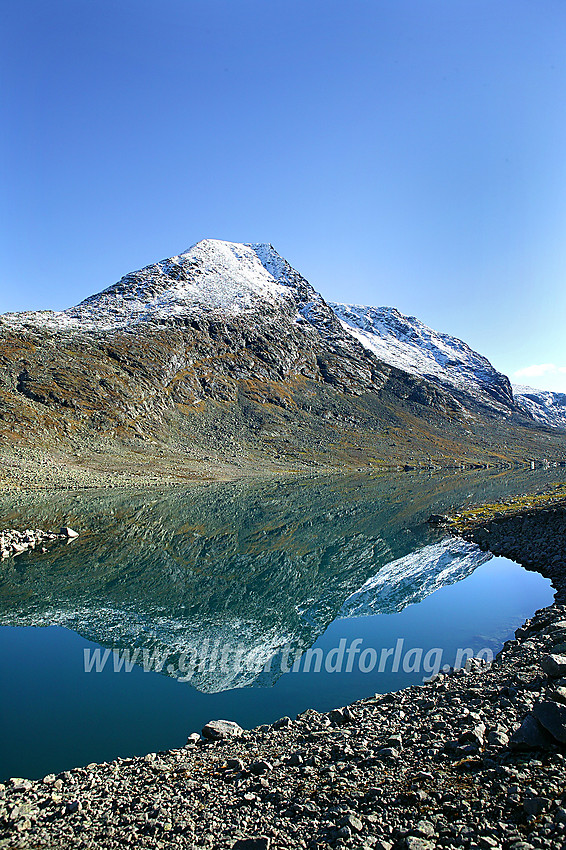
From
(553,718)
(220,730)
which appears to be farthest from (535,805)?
(220,730)

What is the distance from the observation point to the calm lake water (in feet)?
45.0

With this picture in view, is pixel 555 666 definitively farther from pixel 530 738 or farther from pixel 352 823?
pixel 352 823

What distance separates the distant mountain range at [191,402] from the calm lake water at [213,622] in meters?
39.1

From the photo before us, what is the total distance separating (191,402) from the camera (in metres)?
135

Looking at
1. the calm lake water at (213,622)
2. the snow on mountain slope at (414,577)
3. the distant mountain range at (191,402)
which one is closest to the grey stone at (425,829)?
the calm lake water at (213,622)

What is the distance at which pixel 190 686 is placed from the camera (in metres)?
15.7

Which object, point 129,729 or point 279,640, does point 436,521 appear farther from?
point 129,729

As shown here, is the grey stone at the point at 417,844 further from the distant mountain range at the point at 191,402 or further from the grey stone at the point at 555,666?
the distant mountain range at the point at 191,402

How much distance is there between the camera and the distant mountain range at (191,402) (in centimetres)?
9200

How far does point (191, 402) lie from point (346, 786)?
131 meters

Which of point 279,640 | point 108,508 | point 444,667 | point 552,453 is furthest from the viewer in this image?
point 552,453

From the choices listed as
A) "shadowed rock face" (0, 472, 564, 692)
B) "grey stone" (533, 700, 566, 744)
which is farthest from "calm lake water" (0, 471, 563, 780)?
"grey stone" (533, 700, 566, 744)

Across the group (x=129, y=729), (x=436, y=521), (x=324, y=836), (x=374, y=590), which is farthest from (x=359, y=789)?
(x=436, y=521)

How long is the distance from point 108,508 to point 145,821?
4784 cm
